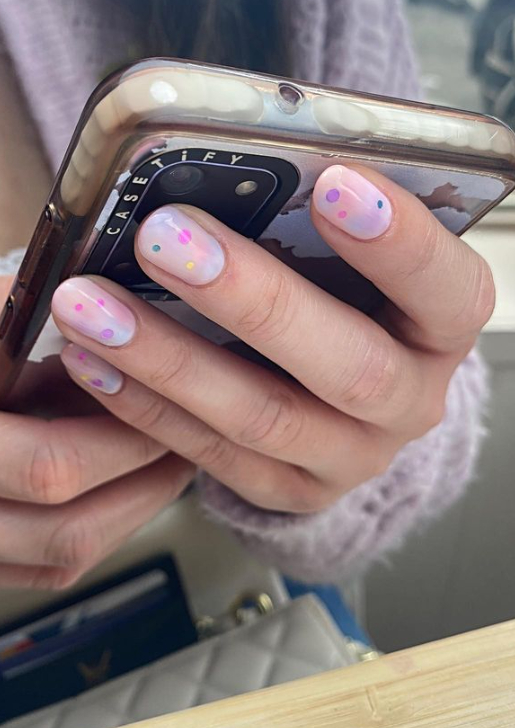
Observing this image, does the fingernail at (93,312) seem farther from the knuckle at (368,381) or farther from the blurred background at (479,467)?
the blurred background at (479,467)

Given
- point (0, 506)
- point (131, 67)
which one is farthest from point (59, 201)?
point (0, 506)

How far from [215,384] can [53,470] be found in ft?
0.25

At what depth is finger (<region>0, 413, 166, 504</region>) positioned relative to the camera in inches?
9.9

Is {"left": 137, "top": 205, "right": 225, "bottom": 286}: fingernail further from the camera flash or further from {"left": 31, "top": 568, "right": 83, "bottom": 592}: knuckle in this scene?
{"left": 31, "top": 568, "right": 83, "bottom": 592}: knuckle

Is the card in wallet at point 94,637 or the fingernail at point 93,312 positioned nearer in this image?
the fingernail at point 93,312

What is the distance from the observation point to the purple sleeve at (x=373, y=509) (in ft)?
1.15

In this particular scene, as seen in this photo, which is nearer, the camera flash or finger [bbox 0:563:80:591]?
the camera flash

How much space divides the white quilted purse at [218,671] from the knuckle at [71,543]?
58 millimetres

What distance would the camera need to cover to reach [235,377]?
23cm

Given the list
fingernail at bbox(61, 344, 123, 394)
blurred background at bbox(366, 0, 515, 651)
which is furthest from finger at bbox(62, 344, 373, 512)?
blurred background at bbox(366, 0, 515, 651)

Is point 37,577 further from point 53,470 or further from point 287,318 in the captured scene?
point 287,318

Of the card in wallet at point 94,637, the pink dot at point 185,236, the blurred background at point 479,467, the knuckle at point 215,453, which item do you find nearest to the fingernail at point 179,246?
the pink dot at point 185,236

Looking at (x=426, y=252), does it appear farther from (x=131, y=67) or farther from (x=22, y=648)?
(x=22, y=648)

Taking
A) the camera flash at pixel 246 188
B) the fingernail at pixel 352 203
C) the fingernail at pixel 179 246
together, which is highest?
the fingernail at pixel 352 203
